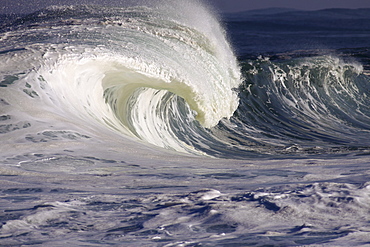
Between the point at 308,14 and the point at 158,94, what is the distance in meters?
40.2

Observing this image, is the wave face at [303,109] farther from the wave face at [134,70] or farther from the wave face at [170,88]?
the wave face at [134,70]

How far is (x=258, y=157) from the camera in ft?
20.0

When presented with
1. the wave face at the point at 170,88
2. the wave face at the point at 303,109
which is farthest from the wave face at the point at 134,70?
the wave face at the point at 303,109

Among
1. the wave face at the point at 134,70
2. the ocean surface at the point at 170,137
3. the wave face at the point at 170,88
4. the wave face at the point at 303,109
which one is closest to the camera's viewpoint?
the ocean surface at the point at 170,137

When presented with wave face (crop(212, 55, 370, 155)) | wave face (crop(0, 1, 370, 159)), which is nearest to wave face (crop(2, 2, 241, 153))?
wave face (crop(0, 1, 370, 159))

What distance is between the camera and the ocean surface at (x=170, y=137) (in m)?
1.81

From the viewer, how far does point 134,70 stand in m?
6.05

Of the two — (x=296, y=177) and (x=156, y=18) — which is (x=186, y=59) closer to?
(x=156, y=18)

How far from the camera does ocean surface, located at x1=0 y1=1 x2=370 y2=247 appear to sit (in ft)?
5.95

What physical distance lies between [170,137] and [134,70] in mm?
1215

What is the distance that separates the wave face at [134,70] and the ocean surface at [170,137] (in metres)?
0.03

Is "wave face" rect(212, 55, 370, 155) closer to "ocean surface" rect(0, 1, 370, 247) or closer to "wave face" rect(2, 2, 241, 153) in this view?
"ocean surface" rect(0, 1, 370, 247)

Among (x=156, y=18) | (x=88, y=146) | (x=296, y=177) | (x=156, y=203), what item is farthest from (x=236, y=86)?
Result: (x=156, y=203)

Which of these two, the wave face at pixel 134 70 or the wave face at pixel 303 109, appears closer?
the wave face at pixel 134 70
